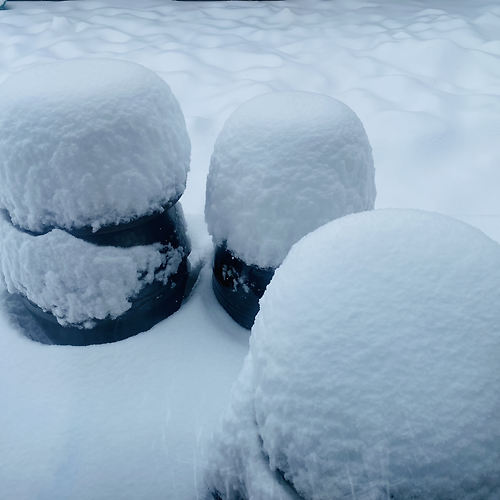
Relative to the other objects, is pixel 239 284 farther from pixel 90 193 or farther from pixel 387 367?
pixel 387 367

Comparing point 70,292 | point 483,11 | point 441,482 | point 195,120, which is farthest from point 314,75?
point 441,482

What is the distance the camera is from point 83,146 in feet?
3.43

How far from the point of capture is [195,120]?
273 centimetres

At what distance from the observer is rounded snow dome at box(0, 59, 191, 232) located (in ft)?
3.42

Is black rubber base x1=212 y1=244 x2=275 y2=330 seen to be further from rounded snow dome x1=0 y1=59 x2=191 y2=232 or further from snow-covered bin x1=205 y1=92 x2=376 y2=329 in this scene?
rounded snow dome x1=0 y1=59 x2=191 y2=232

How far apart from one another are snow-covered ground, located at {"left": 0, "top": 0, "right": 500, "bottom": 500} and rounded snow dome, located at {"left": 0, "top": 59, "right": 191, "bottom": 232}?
15.5 inches

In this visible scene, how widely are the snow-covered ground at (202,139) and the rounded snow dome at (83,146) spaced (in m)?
0.39

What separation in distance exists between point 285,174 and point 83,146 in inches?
18.6

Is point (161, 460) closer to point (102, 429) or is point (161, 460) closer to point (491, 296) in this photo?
point (102, 429)

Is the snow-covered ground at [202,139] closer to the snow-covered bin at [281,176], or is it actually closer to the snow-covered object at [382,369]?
the snow-covered bin at [281,176]

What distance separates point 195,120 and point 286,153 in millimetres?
1726

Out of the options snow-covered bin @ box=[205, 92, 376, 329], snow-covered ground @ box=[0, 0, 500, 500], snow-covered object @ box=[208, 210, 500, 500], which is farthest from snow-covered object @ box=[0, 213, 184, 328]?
snow-covered object @ box=[208, 210, 500, 500]

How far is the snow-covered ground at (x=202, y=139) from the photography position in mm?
1054

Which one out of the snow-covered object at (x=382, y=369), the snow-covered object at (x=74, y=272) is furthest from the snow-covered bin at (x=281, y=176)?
the snow-covered object at (x=382, y=369)
